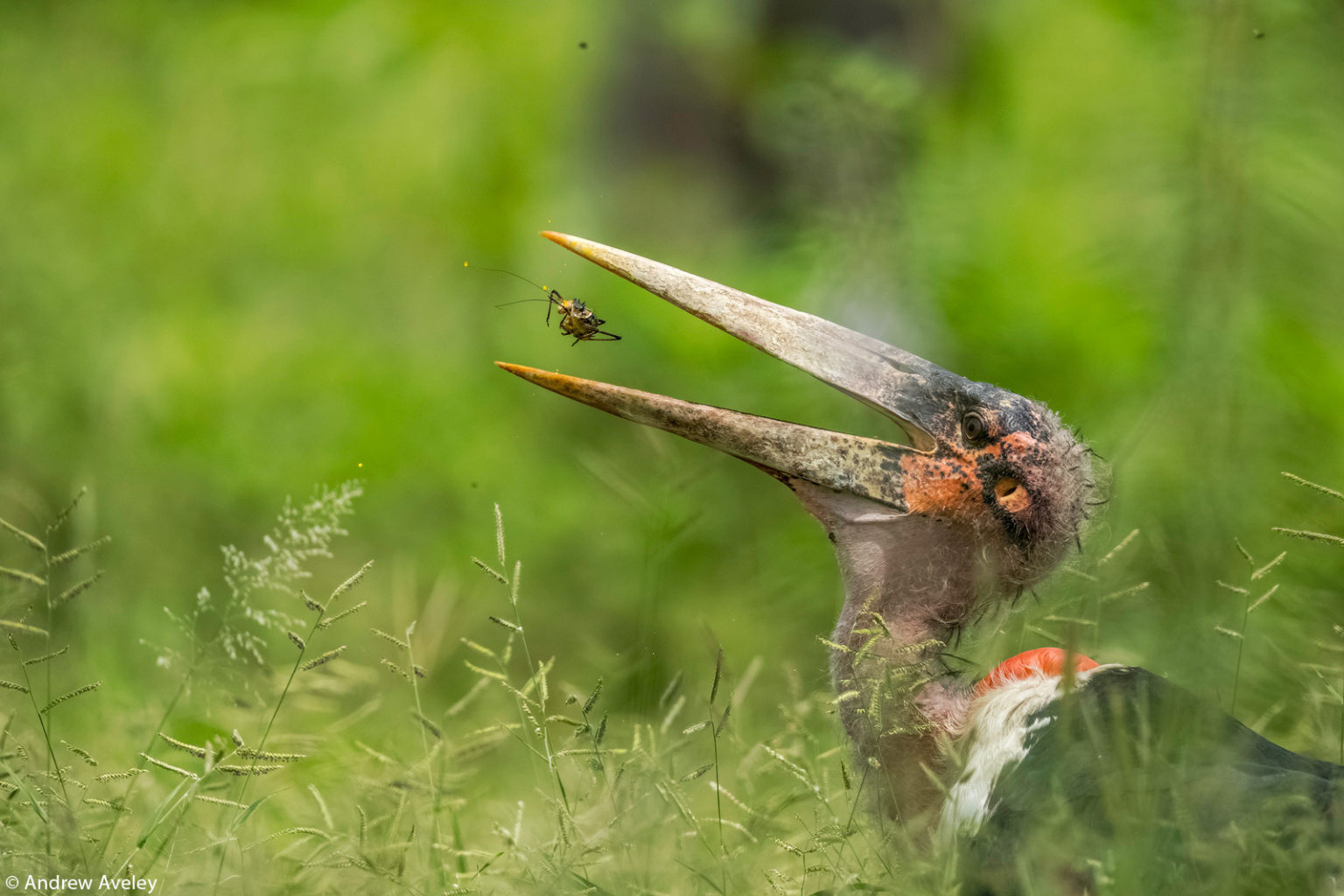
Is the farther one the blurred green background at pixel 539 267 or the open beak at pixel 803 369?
the blurred green background at pixel 539 267

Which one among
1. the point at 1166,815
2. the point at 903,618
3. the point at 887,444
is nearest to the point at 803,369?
the point at 887,444

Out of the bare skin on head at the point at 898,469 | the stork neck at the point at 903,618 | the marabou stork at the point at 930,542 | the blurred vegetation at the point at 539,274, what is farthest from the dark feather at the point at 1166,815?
the blurred vegetation at the point at 539,274

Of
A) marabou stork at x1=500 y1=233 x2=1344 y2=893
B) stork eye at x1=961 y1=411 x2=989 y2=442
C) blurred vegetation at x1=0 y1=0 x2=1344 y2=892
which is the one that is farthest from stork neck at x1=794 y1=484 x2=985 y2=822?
blurred vegetation at x1=0 y1=0 x2=1344 y2=892

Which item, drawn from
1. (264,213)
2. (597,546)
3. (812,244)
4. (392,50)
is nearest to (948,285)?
(812,244)

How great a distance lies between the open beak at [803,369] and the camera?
1.96 m

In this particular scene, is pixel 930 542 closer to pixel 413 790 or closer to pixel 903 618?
pixel 903 618

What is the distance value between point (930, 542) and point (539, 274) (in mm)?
2424

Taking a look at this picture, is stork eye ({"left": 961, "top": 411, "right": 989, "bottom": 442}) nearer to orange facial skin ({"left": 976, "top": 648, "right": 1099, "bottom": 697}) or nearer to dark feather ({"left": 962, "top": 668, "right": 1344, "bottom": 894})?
orange facial skin ({"left": 976, "top": 648, "right": 1099, "bottom": 697})

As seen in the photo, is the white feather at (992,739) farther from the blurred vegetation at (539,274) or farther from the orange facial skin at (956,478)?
the blurred vegetation at (539,274)

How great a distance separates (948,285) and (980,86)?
966 mm

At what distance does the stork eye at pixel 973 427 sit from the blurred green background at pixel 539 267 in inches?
26.5

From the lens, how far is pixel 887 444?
198 cm

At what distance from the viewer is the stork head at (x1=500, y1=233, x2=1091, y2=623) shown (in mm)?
1965

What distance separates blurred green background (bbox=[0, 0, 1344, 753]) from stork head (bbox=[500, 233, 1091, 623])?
461 mm
